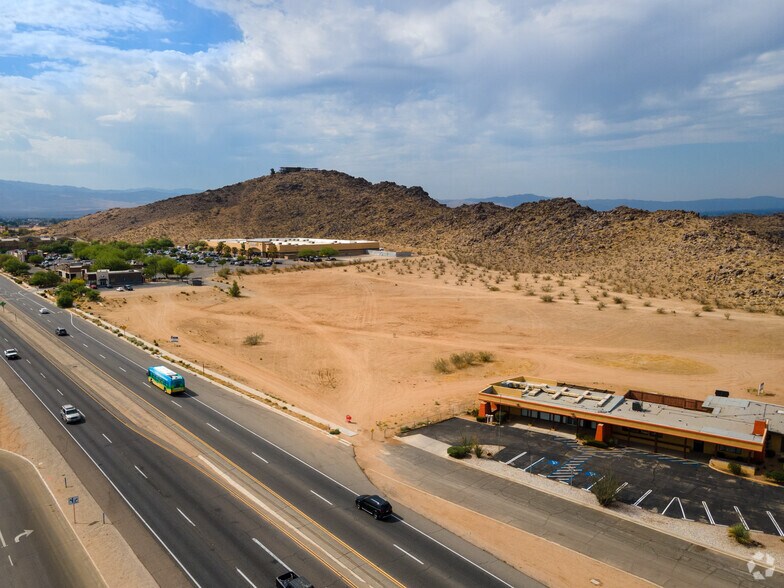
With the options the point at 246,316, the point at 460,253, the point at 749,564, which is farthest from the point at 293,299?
the point at 749,564

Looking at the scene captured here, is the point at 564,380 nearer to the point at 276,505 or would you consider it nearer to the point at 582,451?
the point at 582,451

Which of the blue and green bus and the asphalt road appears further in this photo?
the blue and green bus

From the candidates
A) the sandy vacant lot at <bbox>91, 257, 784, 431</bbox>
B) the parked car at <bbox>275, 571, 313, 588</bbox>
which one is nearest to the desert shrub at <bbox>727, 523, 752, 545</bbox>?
the parked car at <bbox>275, 571, 313, 588</bbox>

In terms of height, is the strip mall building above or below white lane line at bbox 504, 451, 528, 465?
above

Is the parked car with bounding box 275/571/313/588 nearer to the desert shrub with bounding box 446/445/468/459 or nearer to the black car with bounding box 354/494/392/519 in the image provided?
the black car with bounding box 354/494/392/519

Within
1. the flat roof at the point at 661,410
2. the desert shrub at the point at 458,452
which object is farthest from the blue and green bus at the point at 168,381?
the flat roof at the point at 661,410

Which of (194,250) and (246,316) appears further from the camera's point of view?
(194,250)
